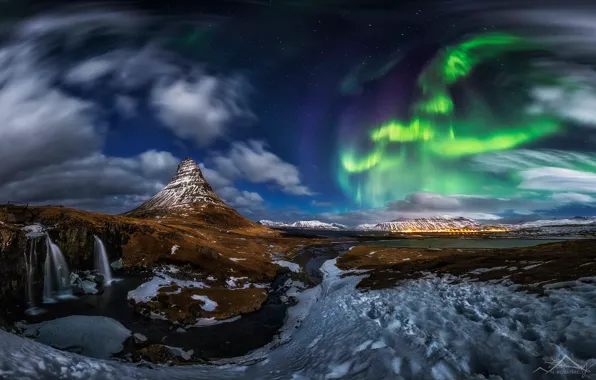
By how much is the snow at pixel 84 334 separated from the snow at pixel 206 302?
9.04 m

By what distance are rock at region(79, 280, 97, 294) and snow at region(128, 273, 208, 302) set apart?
5.67 meters

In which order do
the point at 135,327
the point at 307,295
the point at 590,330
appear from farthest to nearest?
the point at 307,295, the point at 135,327, the point at 590,330

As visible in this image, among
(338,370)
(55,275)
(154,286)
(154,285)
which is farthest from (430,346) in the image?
(55,275)

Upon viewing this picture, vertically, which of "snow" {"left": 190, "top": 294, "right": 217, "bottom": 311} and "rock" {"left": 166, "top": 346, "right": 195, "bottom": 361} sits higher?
"snow" {"left": 190, "top": 294, "right": 217, "bottom": 311}

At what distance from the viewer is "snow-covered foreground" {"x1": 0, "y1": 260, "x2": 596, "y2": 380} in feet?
29.0

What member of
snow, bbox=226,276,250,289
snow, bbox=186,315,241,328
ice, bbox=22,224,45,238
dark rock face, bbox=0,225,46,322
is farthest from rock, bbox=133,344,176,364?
ice, bbox=22,224,45,238

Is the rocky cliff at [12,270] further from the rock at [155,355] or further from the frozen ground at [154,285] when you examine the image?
the rock at [155,355]

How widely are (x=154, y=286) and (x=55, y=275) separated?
12.9m

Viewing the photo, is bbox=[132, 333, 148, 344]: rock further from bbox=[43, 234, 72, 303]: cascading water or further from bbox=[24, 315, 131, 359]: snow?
bbox=[43, 234, 72, 303]: cascading water

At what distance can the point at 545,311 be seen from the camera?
11789mm

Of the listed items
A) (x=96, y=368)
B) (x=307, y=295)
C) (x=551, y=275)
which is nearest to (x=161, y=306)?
(x=307, y=295)

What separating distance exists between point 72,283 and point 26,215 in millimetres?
15438

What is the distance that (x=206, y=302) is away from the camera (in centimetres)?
3362

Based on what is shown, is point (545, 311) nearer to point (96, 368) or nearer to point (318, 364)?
point (318, 364)
